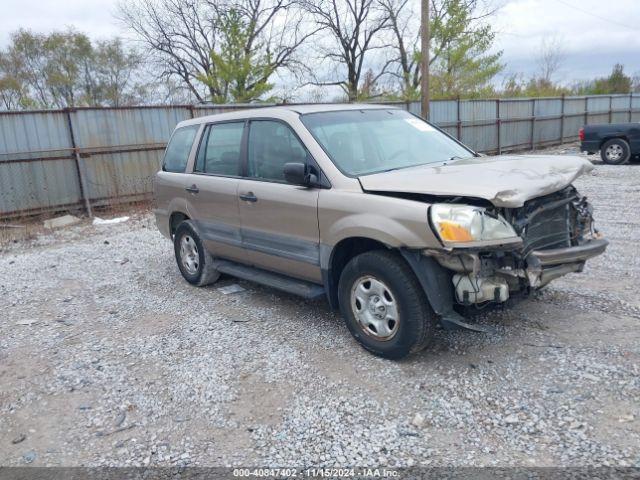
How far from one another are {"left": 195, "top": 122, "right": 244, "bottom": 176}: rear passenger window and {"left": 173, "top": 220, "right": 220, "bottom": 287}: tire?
732 mm

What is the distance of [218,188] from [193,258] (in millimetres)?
1114

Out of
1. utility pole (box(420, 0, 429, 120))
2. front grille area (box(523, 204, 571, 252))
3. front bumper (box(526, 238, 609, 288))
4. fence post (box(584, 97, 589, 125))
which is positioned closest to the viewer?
front bumper (box(526, 238, 609, 288))

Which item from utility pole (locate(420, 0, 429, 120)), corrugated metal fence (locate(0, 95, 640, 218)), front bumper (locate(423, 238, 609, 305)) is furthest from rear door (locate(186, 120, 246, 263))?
utility pole (locate(420, 0, 429, 120))

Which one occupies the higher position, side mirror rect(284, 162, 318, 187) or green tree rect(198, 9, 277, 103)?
green tree rect(198, 9, 277, 103)

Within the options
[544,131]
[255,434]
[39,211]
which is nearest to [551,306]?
[255,434]

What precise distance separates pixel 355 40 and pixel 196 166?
1251 inches

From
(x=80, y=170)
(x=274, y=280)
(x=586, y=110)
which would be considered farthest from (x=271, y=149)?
(x=586, y=110)

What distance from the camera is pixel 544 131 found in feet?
74.1

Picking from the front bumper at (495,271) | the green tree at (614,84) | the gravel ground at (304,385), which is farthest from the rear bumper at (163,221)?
the green tree at (614,84)

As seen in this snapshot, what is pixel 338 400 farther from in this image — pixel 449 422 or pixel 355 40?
pixel 355 40

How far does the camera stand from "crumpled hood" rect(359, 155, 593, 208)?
3.27m

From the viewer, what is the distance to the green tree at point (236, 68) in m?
26.0

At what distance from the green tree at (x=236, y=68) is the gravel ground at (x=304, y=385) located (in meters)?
22.2

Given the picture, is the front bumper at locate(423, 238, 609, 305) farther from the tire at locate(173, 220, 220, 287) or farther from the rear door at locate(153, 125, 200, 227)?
the rear door at locate(153, 125, 200, 227)
